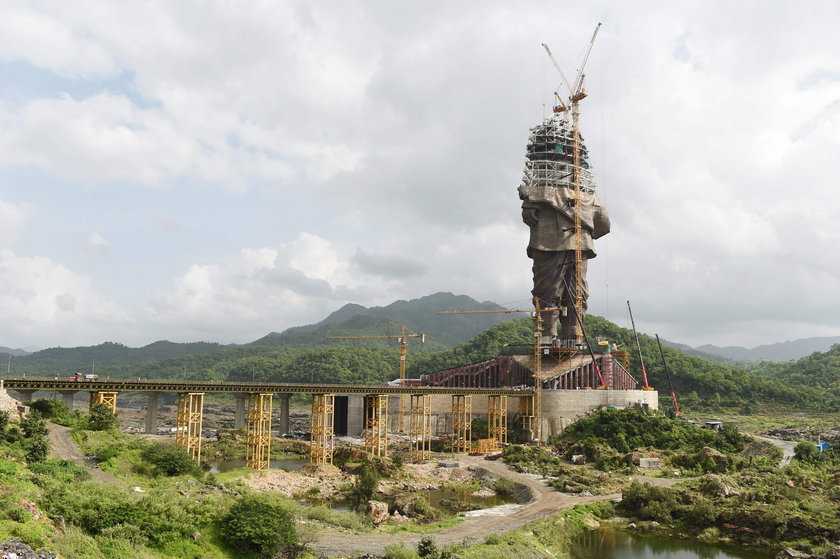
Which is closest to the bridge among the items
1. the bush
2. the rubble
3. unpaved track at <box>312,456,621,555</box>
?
the bush

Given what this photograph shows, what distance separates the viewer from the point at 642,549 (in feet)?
159

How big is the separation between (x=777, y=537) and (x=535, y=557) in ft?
71.9

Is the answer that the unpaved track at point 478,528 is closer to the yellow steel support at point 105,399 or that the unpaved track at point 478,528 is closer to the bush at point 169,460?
the bush at point 169,460

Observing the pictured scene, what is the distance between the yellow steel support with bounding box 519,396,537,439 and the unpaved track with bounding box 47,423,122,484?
72.5 m

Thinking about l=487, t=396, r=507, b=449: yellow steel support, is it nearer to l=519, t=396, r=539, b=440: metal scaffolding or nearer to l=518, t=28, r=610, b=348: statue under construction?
l=519, t=396, r=539, b=440: metal scaffolding

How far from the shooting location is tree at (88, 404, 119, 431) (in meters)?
57.0

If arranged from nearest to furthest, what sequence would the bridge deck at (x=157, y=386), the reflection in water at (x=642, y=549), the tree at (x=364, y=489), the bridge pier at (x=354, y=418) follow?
1. the reflection in water at (x=642, y=549)
2. the bridge deck at (x=157, y=386)
3. the tree at (x=364, y=489)
4. the bridge pier at (x=354, y=418)

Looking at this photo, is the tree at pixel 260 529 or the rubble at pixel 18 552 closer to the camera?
the rubble at pixel 18 552

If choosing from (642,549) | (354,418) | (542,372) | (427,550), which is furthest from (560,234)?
(427,550)

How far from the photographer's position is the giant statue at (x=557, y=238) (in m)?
127

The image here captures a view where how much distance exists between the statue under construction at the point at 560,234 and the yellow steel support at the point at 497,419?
24435 mm

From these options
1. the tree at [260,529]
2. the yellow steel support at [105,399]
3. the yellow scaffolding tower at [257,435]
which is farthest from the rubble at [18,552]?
the yellow scaffolding tower at [257,435]

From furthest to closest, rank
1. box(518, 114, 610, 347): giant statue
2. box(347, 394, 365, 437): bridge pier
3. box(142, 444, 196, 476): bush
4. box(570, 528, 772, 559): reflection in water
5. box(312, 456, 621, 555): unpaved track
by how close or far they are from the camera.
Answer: box(518, 114, 610, 347): giant statue < box(347, 394, 365, 437): bridge pier < box(142, 444, 196, 476): bush < box(570, 528, 772, 559): reflection in water < box(312, 456, 621, 555): unpaved track

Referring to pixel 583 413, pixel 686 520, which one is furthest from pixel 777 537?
pixel 583 413
